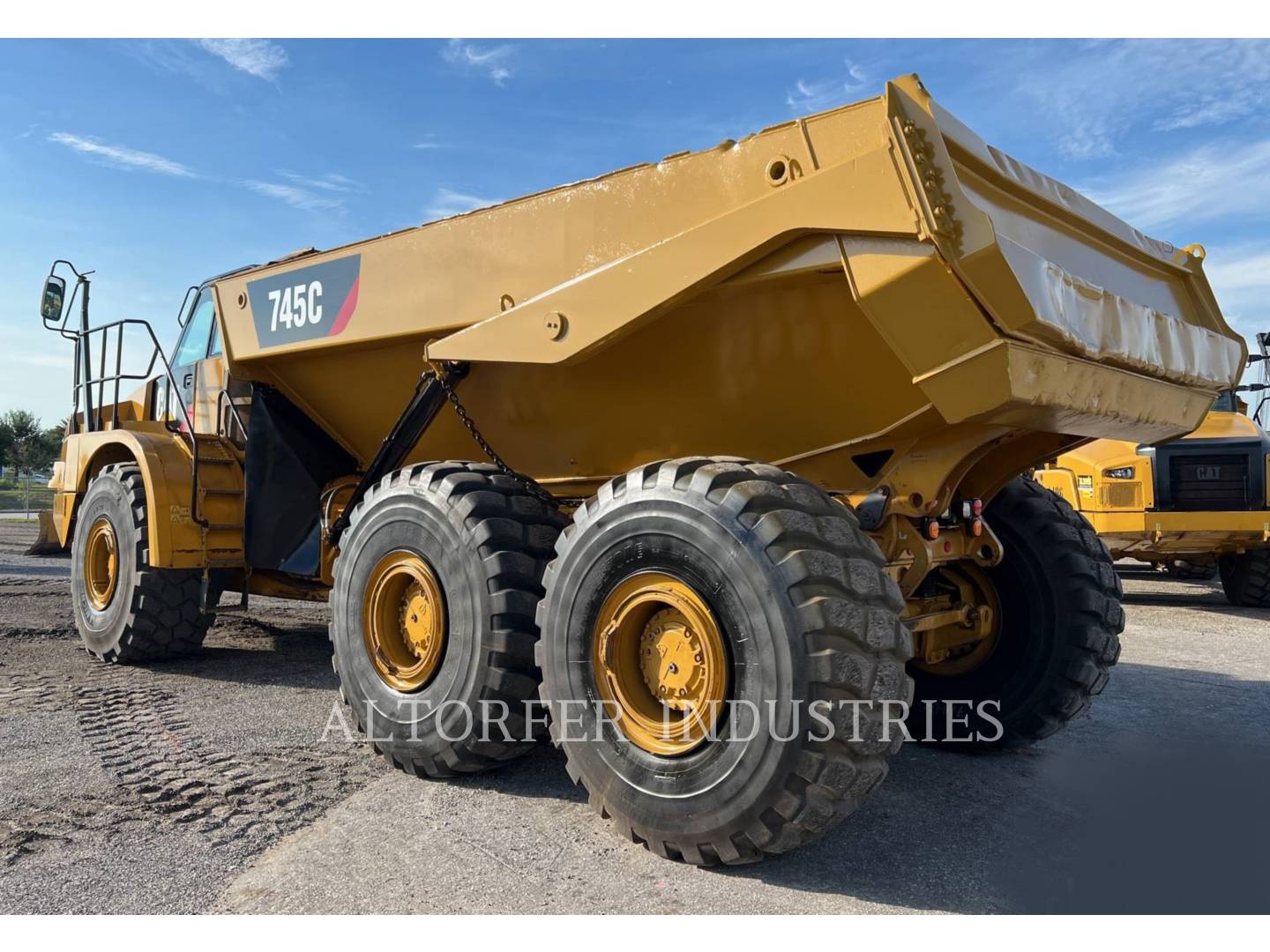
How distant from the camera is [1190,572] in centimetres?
1357

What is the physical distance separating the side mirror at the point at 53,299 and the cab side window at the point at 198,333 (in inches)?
34.0

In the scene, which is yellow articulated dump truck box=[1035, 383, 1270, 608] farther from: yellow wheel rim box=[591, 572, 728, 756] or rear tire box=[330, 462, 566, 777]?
yellow wheel rim box=[591, 572, 728, 756]

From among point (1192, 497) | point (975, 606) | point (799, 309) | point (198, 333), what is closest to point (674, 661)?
point (799, 309)

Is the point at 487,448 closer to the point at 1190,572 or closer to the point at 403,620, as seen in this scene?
the point at 403,620

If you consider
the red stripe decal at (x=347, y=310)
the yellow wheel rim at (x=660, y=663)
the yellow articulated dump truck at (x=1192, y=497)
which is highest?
the red stripe decal at (x=347, y=310)

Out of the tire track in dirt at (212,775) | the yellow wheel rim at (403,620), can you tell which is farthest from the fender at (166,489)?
the yellow wheel rim at (403,620)

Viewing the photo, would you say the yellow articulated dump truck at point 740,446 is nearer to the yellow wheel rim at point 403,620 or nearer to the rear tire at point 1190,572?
the yellow wheel rim at point 403,620

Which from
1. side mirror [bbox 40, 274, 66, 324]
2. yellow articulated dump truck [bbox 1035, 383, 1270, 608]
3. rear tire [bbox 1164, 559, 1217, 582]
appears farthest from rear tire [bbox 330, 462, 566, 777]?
rear tire [bbox 1164, 559, 1217, 582]

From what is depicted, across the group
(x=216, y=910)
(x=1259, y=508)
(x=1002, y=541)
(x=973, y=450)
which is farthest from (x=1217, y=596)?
(x=216, y=910)

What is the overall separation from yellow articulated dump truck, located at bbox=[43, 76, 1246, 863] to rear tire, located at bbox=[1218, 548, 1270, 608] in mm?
7444

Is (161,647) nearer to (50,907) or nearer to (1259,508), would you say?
(50,907)

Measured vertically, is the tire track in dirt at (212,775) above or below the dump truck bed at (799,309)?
below

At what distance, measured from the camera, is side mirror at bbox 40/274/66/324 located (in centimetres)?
683

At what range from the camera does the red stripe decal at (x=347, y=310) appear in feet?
15.6
